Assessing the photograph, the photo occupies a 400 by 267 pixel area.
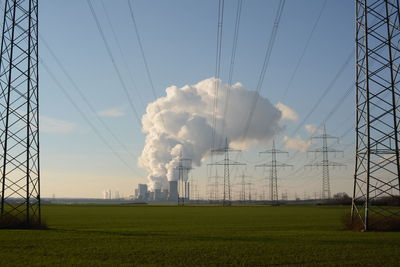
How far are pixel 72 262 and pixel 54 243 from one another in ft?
21.4

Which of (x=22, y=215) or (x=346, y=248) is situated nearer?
(x=346, y=248)

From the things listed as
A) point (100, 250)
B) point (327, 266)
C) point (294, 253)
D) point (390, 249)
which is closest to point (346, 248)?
point (390, 249)

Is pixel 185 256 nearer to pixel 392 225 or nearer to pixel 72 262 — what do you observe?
pixel 72 262

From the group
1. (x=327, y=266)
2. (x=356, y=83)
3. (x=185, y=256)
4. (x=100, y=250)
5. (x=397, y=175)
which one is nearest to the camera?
(x=327, y=266)

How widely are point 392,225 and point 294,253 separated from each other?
14.3 metres

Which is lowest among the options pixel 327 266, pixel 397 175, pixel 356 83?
pixel 327 266

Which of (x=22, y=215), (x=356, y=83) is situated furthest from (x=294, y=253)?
(x=22, y=215)

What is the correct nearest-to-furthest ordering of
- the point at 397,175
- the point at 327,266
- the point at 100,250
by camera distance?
1. the point at 327,266
2. the point at 100,250
3. the point at 397,175

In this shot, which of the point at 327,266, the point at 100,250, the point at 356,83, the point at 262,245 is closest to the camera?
the point at 327,266

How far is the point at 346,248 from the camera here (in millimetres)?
19453

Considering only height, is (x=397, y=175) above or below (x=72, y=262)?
above

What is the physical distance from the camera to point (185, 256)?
17016mm

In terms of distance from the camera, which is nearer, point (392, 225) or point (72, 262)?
point (72, 262)

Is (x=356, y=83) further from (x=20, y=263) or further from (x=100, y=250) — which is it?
(x=20, y=263)
